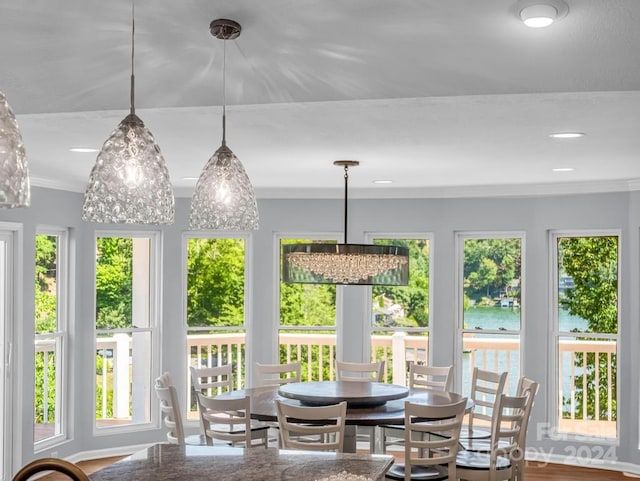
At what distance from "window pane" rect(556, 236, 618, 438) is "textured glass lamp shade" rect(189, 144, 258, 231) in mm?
5272

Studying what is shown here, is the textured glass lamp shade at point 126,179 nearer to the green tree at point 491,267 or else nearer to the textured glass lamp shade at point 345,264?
the textured glass lamp shade at point 345,264

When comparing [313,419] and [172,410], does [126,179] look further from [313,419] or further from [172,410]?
[172,410]

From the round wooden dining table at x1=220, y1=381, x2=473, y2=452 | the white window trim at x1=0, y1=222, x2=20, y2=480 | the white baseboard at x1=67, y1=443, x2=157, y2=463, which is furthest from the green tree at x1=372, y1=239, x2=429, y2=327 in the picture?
the white window trim at x1=0, y1=222, x2=20, y2=480

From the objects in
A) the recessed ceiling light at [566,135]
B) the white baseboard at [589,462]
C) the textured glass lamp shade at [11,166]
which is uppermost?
the recessed ceiling light at [566,135]

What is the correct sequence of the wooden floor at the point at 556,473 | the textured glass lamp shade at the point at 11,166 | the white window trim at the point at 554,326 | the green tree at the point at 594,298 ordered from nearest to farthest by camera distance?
the textured glass lamp shade at the point at 11,166, the wooden floor at the point at 556,473, the green tree at the point at 594,298, the white window trim at the point at 554,326

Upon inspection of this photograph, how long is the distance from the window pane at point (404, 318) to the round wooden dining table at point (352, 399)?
161cm

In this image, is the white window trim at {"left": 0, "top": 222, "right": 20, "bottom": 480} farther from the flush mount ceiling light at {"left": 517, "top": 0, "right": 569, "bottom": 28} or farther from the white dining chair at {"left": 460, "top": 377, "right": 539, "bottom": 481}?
the flush mount ceiling light at {"left": 517, "top": 0, "right": 569, "bottom": 28}

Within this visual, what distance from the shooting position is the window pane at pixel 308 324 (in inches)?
296

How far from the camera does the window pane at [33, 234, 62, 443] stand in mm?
6461

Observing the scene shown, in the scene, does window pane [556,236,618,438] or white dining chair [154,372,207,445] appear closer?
white dining chair [154,372,207,445]

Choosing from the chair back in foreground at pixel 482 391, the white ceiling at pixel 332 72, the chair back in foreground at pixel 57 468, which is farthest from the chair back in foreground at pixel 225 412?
the chair back in foreground at pixel 57 468

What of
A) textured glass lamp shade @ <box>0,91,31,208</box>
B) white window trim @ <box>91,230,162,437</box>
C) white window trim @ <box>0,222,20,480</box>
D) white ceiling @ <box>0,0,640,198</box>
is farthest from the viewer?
white window trim @ <box>91,230,162,437</box>

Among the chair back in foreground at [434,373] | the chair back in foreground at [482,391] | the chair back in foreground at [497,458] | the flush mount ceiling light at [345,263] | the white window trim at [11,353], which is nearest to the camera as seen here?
the chair back in foreground at [497,458]

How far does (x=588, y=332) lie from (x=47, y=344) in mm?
5153
